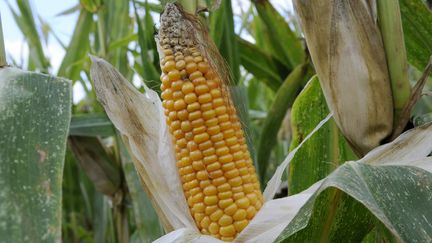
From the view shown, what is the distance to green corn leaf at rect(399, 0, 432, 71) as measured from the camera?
144cm

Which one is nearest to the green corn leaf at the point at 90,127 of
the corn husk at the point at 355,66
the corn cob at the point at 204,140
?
the corn cob at the point at 204,140

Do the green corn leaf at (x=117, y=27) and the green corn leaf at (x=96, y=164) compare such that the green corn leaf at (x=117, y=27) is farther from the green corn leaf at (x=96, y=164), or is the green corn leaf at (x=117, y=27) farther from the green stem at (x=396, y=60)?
the green stem at (x=396, y=60)

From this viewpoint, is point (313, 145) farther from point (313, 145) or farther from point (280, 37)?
point (280, 37)

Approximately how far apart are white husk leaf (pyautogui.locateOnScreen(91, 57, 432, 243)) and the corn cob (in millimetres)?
40

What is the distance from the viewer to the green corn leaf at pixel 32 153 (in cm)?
67

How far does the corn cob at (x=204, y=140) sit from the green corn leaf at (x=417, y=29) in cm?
60

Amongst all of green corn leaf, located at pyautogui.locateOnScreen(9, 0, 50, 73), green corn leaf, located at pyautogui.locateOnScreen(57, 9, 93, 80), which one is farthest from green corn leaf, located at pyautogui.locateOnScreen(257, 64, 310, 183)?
green corn leaf, located at pyautogui.locateOnScreen(9, 0, 50, 73)

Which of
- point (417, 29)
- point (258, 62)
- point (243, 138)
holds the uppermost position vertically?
point (258, 62)

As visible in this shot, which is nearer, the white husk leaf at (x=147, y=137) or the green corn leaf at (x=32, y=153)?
the green corn leaf at (x=32, y=153)

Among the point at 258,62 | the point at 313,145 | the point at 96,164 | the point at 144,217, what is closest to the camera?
the point at 313,145

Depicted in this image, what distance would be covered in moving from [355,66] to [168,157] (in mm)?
Answer: 371

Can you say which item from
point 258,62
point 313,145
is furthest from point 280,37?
point 313,145

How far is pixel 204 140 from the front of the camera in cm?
106

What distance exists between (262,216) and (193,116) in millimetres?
211
